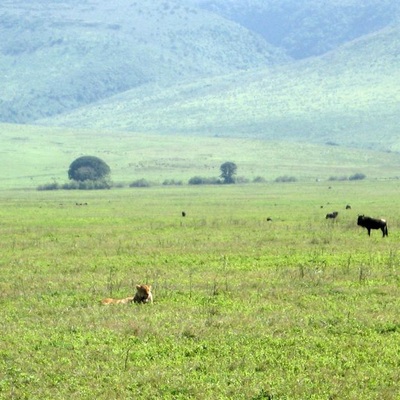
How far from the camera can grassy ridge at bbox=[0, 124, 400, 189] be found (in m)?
138

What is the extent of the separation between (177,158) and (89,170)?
44.8 meters

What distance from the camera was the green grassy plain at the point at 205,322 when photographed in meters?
13.4

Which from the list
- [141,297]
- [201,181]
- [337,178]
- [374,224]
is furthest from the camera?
[337,178]

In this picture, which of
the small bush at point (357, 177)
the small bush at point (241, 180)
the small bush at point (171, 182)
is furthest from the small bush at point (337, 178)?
the small bush at point (171, 182)

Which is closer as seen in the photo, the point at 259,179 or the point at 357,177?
the point at 259,179

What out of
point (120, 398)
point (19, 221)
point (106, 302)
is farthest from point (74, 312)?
point (19, 221)

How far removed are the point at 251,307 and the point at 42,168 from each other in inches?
5372

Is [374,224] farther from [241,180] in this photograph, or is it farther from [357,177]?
[357,177]

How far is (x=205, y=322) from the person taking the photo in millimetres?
16984

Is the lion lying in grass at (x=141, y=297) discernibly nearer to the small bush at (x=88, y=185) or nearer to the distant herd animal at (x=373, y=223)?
the distant herd animal at (x=373, y=223)

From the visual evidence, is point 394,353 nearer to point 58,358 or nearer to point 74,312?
point 58,358

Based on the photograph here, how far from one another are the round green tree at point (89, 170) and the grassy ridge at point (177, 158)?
574 centimetres

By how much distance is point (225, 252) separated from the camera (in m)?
28.9

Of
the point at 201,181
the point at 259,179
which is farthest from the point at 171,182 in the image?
the point at 259,179
